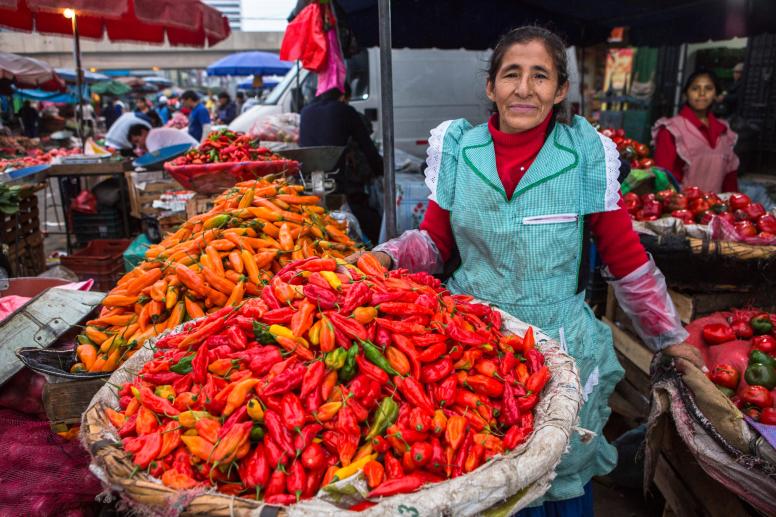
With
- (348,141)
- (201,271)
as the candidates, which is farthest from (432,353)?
(348,141)

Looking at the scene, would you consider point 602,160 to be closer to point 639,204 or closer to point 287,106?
point 639,204

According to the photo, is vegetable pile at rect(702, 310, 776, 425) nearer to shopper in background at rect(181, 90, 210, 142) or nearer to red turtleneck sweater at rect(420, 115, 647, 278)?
red turtleneck sweater at rect(420, 115, 647, 278)

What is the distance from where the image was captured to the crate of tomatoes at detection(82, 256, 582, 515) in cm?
138

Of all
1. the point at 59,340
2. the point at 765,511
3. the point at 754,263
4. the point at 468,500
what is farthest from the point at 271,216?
the point at 754,263

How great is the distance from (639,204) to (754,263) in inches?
43.5

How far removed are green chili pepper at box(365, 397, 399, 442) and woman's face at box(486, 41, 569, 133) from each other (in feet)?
3.89

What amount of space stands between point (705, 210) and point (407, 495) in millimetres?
3674

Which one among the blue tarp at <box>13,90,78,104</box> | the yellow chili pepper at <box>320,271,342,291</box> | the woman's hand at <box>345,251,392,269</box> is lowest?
the woman's hand at <box>345,251,392,269</box>

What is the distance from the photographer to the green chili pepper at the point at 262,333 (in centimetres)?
174

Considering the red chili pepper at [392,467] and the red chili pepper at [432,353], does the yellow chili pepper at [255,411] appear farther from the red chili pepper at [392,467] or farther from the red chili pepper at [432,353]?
the red chili pepper at [432,353]

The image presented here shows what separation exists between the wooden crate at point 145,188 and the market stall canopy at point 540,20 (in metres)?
3.05

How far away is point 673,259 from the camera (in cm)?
354

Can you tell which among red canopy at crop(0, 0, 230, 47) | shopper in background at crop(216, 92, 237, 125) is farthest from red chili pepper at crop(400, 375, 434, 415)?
shopper in background at crop(216, 92, 237, 125)

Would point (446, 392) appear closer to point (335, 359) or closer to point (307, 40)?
point (335, 359)
